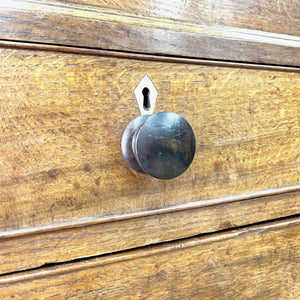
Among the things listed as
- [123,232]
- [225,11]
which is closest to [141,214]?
[123,232]

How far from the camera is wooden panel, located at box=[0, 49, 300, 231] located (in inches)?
12.1

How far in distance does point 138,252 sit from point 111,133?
0.14 m

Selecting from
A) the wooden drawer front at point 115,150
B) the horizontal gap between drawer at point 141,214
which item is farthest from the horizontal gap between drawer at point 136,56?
the horizontal gap between drawer at point 141,214

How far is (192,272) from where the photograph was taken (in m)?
0.38

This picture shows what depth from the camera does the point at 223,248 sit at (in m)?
→ 0.40

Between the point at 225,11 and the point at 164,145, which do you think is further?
the point at 225,11

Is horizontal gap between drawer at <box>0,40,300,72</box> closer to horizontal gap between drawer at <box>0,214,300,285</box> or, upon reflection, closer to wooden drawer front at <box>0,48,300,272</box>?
wooden drawer front at <box>0,48,300,272</box>

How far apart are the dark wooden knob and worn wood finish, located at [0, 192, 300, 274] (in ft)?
0.29

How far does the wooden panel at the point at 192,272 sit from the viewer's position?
327 millimetres

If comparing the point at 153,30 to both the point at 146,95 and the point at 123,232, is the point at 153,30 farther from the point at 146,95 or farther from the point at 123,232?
the point at 123,232

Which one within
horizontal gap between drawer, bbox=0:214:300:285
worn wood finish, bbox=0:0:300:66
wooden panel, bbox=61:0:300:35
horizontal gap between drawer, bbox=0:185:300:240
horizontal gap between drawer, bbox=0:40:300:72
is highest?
wooden panel, bbox=61:0:300:35

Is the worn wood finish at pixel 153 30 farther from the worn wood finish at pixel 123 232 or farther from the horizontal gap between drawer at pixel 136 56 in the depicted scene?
the worn wood finish at pixel 123 232

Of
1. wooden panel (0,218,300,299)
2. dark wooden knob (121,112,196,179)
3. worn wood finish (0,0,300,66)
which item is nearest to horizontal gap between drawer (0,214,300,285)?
wooden panel (0,218,300,299)

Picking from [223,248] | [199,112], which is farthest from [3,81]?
[223,248]
